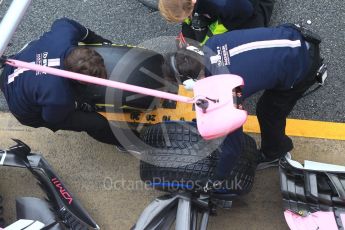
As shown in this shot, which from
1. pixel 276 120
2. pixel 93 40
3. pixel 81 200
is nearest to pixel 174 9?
pixel 93 40

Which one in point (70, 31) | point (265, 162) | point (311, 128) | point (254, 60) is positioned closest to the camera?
point (254, 60)

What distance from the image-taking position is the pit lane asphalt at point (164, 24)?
132 inches

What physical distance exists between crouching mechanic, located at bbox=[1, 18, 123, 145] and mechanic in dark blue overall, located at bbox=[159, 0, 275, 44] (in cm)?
50

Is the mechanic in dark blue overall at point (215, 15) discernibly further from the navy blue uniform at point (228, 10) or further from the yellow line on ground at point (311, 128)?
the yellow line on ground at point (311, 128)

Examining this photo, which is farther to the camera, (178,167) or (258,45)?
(178,167)

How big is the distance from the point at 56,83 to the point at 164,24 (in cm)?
129

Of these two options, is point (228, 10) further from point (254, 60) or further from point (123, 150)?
point (123, 150)

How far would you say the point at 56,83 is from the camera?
8.45ft

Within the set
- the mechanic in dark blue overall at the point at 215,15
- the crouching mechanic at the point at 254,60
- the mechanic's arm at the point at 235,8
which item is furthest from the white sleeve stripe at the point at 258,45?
the mechanic's arm at the point at 235,8

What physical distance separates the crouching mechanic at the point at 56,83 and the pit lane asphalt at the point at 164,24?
64 cm

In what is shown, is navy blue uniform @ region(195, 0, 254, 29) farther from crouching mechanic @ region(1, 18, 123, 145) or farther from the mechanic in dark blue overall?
crouching mechanic @ region(1, 18, 123, 145)

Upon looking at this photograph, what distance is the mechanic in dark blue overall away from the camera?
2.67 m

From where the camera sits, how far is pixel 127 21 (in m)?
3.67

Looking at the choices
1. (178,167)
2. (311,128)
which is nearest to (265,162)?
(311,128)
